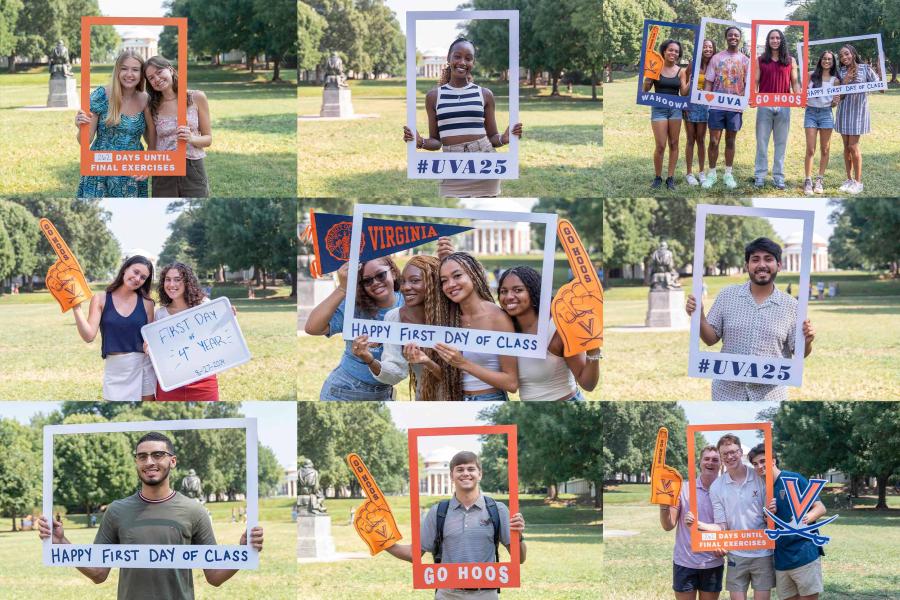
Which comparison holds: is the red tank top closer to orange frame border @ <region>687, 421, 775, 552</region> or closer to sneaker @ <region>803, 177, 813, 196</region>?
sneaker @ <region>803, 177, 813, 196</region>

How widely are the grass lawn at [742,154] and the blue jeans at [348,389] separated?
3.48 meters

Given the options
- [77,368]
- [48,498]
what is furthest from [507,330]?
[77,368]

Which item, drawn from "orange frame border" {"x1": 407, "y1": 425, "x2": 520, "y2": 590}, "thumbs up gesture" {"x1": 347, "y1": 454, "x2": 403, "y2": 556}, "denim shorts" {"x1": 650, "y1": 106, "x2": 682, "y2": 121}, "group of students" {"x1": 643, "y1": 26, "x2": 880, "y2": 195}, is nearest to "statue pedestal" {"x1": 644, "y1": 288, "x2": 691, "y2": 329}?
"group of students" {"x1": 643, "y1": 26, "x2": 880, "y2": 195}

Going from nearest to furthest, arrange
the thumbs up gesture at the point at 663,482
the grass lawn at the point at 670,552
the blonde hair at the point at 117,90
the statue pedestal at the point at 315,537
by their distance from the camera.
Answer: the thumbs up gesture at the point at 663,482
the blonde hair at the point at 117,90
the grass lawn at the point at 670,552
the statue pedestal at the point at 315,537

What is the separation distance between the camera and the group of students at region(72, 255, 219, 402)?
8.92 metres

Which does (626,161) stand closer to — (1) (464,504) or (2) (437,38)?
(2) (437,38)

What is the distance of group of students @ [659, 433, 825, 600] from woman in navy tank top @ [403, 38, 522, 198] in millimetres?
2658

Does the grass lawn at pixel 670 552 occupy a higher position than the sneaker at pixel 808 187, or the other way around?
the sneaker at pixel 808 187

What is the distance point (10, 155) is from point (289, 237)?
2966 mm

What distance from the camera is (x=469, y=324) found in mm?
8148

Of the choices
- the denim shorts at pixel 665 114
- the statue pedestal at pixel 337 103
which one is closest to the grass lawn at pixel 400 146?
the statue pedestal at pixel 337 103

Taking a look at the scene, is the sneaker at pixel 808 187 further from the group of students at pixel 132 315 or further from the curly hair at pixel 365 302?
the group of students at pixel 132 315

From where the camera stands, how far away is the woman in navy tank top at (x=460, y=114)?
9.20m

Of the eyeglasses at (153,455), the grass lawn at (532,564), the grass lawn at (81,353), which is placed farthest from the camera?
the grass lawn at (81,353)
